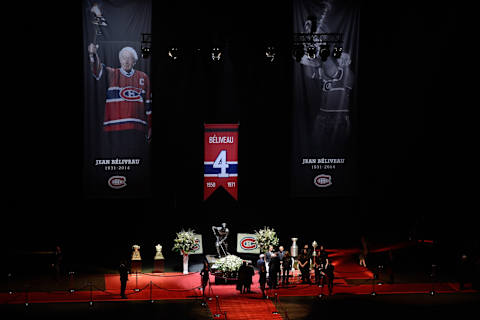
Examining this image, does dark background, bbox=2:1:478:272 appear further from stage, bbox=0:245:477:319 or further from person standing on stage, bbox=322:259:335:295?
person standing on stage, bbox=322:259:335:295

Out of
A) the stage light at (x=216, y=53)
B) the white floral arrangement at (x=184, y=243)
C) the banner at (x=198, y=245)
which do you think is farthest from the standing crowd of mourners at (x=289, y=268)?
the stage light at (x=216, y=53)

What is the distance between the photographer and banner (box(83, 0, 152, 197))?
18906 millimetres

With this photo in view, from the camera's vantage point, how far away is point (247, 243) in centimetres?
2020

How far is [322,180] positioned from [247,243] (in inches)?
120

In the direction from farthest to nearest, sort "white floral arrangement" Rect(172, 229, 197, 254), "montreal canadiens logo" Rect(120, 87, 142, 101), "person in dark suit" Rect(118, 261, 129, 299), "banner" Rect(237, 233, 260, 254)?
"banner" Rect(237, 233, 260, 254) → "montreal canadiens logo" Rect(120, 87, 142, 101) → "white floral arrangement" Rect(172, 229, 197, 254) → "person in dark suit" Rect(118, 261, 129, 299)

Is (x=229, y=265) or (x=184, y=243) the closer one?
(x=229, y=265)

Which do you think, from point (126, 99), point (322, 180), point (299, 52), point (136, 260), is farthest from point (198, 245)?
point (299, 52)

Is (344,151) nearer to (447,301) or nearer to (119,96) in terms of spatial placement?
(447,301)

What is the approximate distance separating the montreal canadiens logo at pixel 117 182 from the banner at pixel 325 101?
16.9 feet

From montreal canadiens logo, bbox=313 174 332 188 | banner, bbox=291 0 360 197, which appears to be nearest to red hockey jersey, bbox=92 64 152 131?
banner, bbox=291 0 360 197

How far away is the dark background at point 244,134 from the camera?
1922 centimetres

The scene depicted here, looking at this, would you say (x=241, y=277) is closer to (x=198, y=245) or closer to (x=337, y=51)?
(x=198, y=245)

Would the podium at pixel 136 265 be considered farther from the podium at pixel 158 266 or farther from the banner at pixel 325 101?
the banner at pixel 325 101

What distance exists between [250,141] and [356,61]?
4.07 meters
